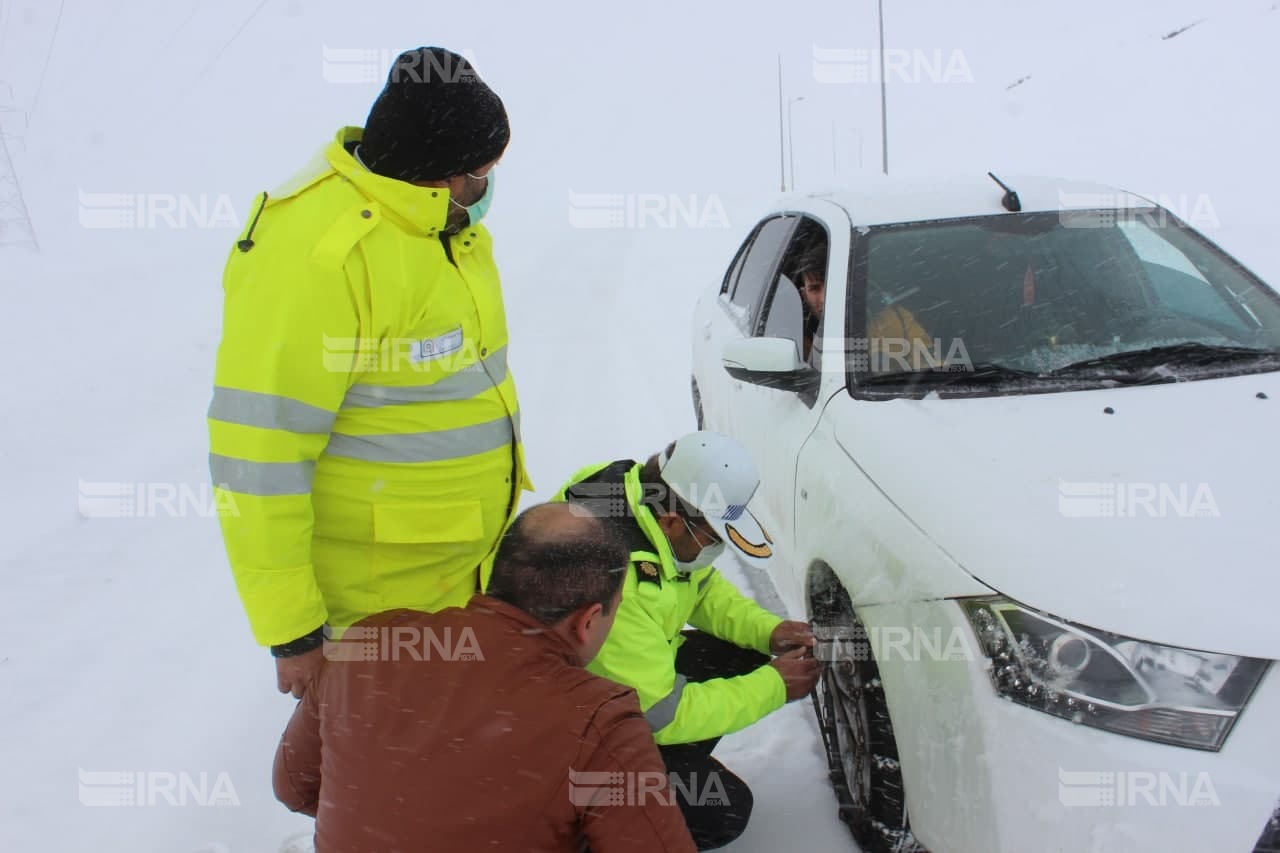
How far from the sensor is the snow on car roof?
2906 millimetres

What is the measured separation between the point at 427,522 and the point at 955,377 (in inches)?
56.2

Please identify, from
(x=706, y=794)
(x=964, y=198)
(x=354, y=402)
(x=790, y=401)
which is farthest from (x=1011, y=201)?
(x=354, y=402)

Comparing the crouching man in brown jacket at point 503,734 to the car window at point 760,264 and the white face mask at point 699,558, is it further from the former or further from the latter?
the car window at point 760,264

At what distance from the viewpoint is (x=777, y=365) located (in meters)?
2.54

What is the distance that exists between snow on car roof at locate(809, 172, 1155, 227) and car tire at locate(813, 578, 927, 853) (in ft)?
4.48

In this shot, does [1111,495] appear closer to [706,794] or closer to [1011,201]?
[706,794]

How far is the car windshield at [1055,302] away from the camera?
92.6 inches

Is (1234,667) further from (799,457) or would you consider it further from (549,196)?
(549,196)

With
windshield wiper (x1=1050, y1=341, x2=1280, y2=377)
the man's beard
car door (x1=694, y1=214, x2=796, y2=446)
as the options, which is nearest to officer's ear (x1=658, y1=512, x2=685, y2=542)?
the man's beard

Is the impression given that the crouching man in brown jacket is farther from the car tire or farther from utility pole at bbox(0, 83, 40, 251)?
utility pole at bbox(0, 83, 40, 251)

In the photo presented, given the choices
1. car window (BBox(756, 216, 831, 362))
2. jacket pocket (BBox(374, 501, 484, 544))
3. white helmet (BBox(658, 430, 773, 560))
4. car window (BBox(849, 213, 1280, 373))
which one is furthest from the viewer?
car window (BBox(756, 216, 831, 362))

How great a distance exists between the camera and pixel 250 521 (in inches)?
68.0

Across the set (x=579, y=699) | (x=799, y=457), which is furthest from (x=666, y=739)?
(x=799, y=457)

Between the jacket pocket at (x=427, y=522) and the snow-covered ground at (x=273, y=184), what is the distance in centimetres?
117
